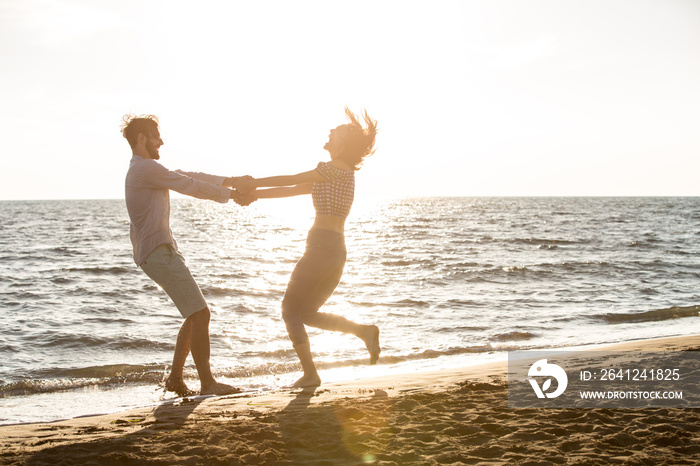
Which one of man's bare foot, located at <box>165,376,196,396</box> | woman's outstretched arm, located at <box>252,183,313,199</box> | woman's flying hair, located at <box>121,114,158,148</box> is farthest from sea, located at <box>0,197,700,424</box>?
woman's flying hair, located at <box>121,114,158,148</box>

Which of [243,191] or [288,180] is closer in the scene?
[288,180]

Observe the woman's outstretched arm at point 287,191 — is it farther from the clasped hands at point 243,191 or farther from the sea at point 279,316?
the sea at point 279,316

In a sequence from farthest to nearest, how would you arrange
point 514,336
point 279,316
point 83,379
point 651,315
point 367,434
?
1. point 651,315
2. point 279,316
3. point 514,336
4. point 83,379
5. point 367,434

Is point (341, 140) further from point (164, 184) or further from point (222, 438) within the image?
point (222, 438)

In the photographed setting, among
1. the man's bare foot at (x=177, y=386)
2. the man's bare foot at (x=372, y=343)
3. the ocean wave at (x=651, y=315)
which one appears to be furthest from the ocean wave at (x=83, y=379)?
the ocean wave at (x=651, y=315)

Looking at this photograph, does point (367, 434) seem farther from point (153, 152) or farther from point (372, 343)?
point (153, 152)

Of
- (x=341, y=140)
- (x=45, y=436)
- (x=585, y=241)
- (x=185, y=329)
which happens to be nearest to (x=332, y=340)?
(x=185, y=329)

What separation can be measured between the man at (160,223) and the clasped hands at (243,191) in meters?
0.12

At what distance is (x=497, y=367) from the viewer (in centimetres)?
614

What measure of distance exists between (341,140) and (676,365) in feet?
11.8

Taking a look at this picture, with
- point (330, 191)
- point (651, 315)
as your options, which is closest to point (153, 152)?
point (330, 191)

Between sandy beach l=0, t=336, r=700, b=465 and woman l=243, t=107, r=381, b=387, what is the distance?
2.06 ft

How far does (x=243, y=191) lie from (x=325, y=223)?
2.90 feet

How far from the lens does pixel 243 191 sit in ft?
17.1
